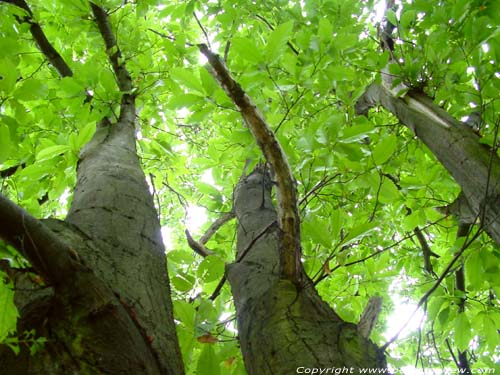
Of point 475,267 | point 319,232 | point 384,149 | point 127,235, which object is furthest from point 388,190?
point 127,235

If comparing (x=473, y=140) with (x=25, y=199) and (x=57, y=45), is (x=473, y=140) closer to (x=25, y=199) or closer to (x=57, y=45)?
(x=25, y=199)

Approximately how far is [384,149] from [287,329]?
1.94ft

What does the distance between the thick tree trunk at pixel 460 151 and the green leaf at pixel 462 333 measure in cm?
46

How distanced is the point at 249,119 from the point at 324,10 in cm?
133

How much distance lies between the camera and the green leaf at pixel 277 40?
1059 mm

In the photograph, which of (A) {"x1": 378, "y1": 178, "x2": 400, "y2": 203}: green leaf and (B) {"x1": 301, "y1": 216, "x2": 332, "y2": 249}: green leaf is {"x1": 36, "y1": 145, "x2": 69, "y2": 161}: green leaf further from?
(A) {"x1": 378, "y1": 178, "x2": 400, "y2": 203}: green leaf

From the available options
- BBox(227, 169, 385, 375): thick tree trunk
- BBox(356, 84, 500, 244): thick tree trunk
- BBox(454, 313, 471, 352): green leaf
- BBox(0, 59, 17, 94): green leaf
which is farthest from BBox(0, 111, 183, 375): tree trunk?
BBox(454, 313, 471, 352): green leaf

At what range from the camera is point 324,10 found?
2014 millimetres

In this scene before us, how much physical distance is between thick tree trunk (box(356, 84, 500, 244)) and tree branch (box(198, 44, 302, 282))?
558mm

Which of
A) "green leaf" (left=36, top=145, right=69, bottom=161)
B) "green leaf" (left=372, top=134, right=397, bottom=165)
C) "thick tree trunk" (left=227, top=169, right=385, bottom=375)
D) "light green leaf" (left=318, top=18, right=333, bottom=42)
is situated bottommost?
"thick tree trunk" (left=227, top=169, right=385, bottom=375)

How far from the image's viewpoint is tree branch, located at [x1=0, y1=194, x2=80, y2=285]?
62 cm

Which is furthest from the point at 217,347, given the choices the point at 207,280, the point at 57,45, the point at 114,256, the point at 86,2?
the point at 57,45

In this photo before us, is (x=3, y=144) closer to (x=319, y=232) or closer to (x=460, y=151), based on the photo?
(x=319, y=232)

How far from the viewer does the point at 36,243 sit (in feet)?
2.09
